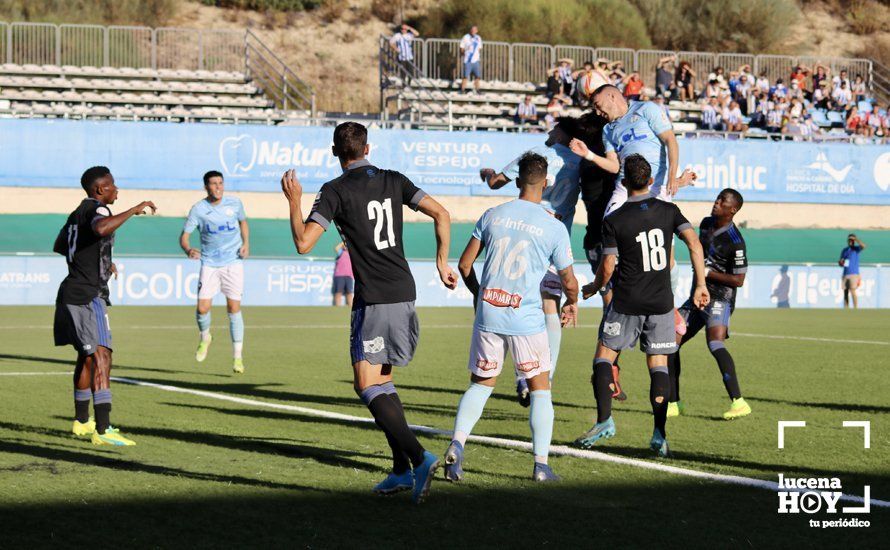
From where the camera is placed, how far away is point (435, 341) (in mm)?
19531

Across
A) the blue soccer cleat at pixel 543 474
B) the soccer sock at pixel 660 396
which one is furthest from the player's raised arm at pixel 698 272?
the blue soccer cleat at pixel 543 474

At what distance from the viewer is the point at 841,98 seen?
4269 cm

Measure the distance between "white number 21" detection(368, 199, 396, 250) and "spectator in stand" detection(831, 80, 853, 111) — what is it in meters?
38.8

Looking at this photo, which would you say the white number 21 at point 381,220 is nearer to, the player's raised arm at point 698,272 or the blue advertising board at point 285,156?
the player's raised arm at point 698,272

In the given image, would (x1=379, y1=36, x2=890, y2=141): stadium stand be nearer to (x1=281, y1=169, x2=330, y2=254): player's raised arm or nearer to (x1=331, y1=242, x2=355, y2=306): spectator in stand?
(x1=331, y1=242, x2=355, y2=306): spectator in stand

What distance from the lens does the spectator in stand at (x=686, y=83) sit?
41.1 metres

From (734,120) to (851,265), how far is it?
699cm

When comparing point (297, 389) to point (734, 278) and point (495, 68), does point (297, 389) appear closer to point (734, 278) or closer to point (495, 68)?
point (734, 278)

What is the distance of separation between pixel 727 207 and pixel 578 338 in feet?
35.6

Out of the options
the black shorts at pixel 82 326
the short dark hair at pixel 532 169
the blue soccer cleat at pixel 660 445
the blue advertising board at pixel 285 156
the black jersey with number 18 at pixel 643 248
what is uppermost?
the blue advertising board at pixel 285 156

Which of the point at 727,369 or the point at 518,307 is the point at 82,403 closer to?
the point at 518,307

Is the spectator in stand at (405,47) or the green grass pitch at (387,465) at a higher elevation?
the spectator in stand at (405,47)

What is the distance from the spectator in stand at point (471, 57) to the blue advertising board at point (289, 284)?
8.89m

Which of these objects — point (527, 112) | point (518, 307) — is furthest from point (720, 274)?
point (527, 112)
